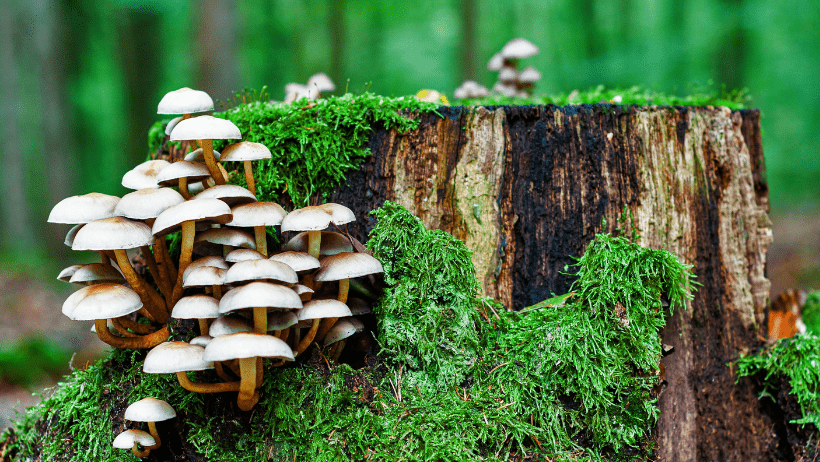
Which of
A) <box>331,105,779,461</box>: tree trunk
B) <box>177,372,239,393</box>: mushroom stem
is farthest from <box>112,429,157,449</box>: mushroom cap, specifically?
<box>331,105,779,461</box>: tree trunk

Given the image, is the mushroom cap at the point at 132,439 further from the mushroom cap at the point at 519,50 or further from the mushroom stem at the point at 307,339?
the mushroom cap at the point at 519,50

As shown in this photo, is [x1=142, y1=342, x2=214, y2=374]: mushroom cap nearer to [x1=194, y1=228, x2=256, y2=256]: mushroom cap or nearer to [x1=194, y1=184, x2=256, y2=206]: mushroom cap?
[x1=194, y1=228, x2=256, y2=256]: mushroom cap

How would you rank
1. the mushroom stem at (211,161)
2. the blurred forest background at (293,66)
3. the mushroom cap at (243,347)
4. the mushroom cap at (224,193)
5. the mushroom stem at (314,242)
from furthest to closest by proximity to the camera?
the blurred forest background at (293,66) → the mushroom stem at (211,161) → the mushroom stem at (314,242) → the mushroom cap at (224,193) → the mushroom cap at (243,347)

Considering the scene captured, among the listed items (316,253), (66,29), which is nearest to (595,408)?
(316,253)

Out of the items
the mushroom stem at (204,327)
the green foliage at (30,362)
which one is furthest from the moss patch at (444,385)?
the green foliage at (30,362)

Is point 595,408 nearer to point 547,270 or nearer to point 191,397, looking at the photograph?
point 547,270

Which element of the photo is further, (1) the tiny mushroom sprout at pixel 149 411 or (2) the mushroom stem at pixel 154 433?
(2) the mushroom stem at pixel 154 433
